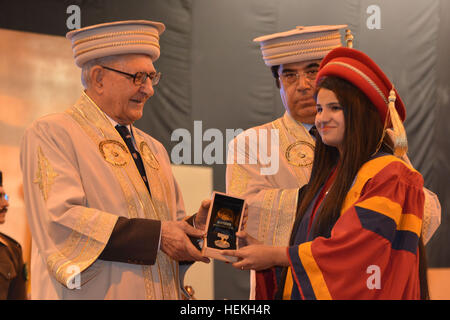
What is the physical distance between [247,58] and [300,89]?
9.53ft

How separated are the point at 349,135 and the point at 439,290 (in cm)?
534

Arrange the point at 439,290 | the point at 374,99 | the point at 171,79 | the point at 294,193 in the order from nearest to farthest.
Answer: the point at 374,99 → the point at 294,193 → the point at 171,79 → the point at 439,290

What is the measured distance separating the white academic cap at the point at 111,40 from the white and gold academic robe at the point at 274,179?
862 millimetres

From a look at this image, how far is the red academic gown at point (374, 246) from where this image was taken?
2.48 meters

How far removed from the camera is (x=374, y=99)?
2684 millimetres

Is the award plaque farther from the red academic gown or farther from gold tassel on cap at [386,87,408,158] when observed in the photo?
gold tassel on cap at [386,87,408,158]

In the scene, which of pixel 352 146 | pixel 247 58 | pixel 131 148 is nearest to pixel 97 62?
pixel 131 148

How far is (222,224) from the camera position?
10.3 feet

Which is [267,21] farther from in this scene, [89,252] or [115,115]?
[89,252]

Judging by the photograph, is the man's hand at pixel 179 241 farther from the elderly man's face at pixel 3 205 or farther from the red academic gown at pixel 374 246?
the elderly man's face at pixel 3 205

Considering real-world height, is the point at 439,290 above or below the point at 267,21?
below
